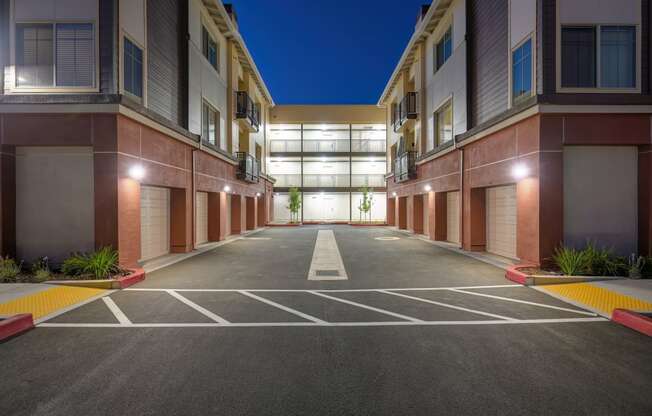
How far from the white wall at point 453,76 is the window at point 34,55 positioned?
16.2 metres

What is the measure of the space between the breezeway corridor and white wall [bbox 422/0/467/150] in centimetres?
1137

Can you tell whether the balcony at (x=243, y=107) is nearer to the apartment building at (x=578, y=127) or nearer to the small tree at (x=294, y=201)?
the small tree at (x=294, y=201)

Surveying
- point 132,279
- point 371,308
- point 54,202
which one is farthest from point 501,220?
point 54,202

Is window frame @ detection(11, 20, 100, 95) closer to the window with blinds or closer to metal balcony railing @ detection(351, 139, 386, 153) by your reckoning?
the window with blinds

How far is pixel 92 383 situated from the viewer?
152 inches

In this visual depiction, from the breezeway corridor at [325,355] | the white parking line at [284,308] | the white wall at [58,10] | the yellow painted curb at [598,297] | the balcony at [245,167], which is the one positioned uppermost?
the white wall at [58,10]

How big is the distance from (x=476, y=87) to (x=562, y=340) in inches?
529

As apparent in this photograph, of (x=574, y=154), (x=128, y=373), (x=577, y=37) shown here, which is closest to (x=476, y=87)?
(x=577, y=37)

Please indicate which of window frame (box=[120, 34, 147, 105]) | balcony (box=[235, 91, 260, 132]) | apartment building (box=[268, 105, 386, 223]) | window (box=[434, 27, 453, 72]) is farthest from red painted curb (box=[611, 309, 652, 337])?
apartment building (box=[268, 105, 386, 223])

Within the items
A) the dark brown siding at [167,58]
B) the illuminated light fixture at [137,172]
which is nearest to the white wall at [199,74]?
the dark brown siding at [167,58]

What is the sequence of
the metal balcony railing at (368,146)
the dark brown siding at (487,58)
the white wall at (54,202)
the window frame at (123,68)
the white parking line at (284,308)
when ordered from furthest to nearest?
the metal balcony railing at (368,146), the dark brown siding at (487,58), the window frame at (123,68), the white wall at (54,202), the white parking line at (284,308)

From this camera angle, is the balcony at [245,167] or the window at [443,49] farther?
the balcony at [245,167]

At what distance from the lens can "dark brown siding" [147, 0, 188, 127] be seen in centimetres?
1285

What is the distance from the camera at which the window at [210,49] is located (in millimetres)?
18359
